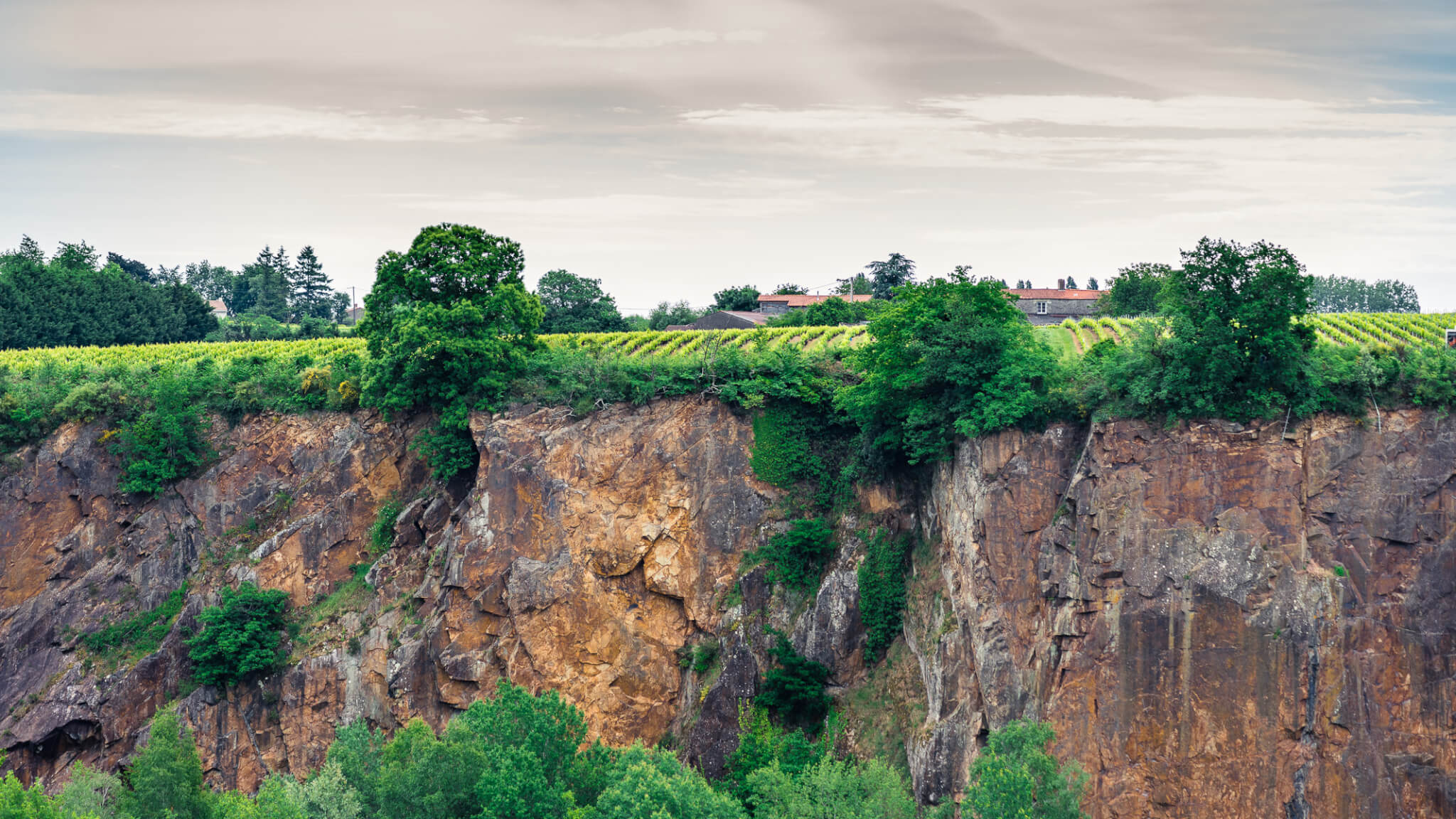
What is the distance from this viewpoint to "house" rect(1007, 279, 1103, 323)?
6569 cm

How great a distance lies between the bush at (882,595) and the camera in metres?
32.6

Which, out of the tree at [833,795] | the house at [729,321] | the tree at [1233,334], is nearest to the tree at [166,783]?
the tree at [833,795]

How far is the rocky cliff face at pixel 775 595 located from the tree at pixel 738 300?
1329 inches

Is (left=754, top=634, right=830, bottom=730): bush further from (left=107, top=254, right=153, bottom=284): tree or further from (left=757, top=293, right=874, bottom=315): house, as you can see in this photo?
(left=107, top=254, right=153, bottom=284): tree

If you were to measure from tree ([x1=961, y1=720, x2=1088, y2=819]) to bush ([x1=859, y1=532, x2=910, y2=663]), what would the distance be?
320 inches

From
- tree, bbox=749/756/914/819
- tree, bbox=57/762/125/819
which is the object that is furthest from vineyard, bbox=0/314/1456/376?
tree, bbox=57/762/125/819

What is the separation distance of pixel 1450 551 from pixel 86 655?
41902 mm

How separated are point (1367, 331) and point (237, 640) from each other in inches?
1492

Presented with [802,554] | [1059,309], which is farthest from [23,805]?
[1059,309]

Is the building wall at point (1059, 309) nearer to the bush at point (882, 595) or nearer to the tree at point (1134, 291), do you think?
the tree at point (1134, 291)

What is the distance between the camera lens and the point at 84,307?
61656 mm

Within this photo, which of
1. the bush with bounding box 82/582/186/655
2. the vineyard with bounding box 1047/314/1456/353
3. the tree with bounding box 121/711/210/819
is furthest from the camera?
the bush with bounding box 82/582/186/655

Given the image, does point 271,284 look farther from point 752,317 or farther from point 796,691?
point 796,691

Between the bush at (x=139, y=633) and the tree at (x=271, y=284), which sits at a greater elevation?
the tree at (x=271, y=284)
